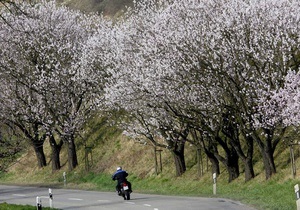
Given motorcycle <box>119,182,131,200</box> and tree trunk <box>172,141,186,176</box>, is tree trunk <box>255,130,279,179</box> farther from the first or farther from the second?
tree trunk <box>172,141,186,176</box>

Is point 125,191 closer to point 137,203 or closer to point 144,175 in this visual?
point 137,203

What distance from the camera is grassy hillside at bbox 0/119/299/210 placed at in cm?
2813

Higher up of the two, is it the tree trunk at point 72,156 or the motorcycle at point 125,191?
the tree trunk at point 72,156

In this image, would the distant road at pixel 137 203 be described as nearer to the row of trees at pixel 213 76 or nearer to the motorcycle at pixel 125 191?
the motorcycle at pixel 125 191

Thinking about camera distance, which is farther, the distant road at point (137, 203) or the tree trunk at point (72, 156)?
the tree trunk at point (72, 156)

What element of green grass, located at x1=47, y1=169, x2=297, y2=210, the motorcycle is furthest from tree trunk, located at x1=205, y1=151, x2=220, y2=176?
the motorcycle

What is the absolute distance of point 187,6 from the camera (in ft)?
112

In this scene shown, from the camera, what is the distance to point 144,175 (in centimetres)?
4178

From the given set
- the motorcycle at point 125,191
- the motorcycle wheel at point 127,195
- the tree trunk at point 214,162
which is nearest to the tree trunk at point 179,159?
the tree trunk at point 214,162

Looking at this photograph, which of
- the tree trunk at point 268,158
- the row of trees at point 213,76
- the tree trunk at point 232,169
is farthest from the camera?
the tree trunk at point 232,169

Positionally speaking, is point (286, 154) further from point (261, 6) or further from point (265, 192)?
point (261, 6)

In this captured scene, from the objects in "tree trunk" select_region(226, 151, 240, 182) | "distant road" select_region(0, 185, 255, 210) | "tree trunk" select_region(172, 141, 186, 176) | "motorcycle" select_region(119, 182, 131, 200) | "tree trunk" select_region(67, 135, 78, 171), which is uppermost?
"tree trunk" select_region(67, 135, 78, 171)

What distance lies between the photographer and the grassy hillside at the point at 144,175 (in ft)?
92.3

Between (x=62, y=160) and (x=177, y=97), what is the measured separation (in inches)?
943
